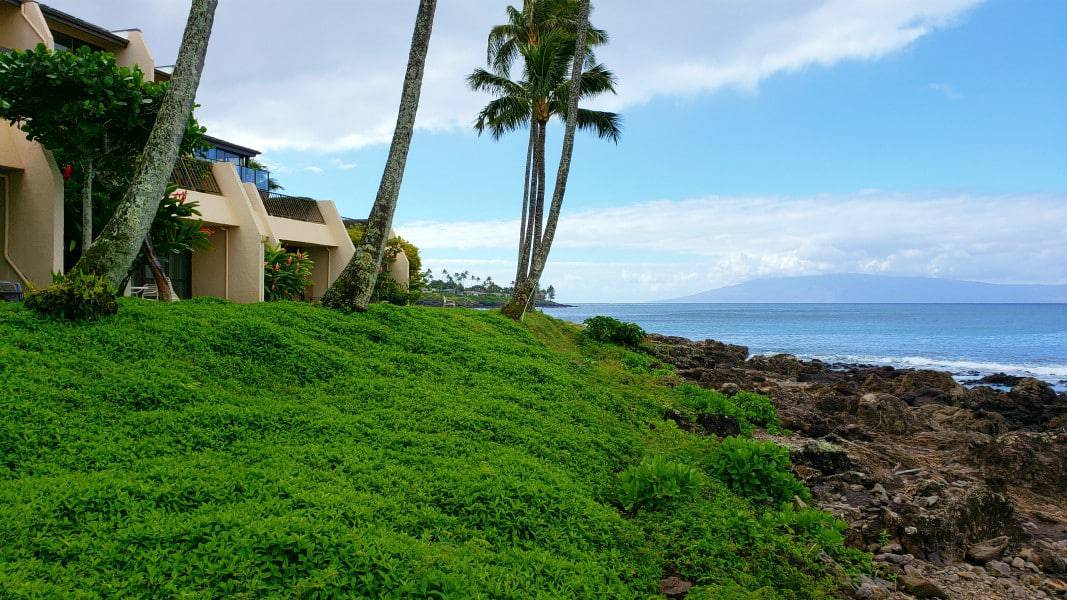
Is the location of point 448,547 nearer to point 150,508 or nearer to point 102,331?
point 150,508

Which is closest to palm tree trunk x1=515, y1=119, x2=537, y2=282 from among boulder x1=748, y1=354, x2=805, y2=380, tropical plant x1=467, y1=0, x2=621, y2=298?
tropical plant x1=467, y1=0, x2=621, y2=298

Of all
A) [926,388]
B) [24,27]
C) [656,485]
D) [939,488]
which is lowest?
[926,388]

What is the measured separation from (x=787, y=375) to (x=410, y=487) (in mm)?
20899

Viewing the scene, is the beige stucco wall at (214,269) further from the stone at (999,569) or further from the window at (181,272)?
the stone at (999,569)

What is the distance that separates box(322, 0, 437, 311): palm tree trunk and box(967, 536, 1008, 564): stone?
997 cm

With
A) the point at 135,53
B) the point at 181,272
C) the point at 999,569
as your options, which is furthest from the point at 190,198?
the point at 999,569

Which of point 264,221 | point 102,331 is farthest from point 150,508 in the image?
point 264,221

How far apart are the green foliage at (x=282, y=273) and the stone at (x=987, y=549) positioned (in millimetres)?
17864

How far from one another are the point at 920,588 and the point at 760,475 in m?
2.03

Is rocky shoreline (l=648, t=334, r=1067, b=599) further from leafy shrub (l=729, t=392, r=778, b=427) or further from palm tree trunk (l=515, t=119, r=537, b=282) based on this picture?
palm tree trunk (l=515, t=119, r=537, b=282)

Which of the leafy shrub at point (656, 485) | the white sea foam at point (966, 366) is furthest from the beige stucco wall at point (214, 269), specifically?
the white sea foam at point (966, 366)

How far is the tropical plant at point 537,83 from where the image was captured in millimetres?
23062

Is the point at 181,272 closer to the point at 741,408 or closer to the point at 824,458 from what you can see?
the point at 741,408

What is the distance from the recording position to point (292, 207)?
24.0 meters
